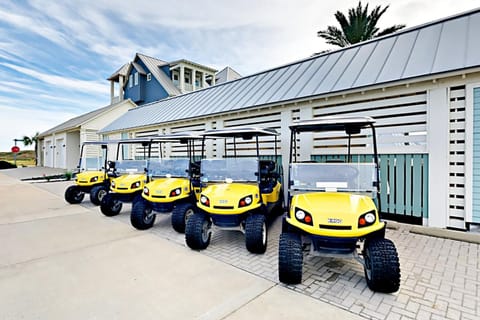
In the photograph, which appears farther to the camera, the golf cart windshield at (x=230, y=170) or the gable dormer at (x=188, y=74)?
the gable dormer at (x=188, y=74)

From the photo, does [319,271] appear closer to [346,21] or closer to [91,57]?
[346,21]

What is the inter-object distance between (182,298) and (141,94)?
18.6 metres

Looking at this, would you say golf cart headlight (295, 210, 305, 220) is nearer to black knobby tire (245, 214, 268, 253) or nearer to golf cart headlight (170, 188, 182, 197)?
black knobby tire (245, 214, 268, 253)

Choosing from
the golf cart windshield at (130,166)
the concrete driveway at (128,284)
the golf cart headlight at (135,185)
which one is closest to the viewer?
the concrete driveway at (128,284)

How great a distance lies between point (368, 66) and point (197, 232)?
15.8 ft

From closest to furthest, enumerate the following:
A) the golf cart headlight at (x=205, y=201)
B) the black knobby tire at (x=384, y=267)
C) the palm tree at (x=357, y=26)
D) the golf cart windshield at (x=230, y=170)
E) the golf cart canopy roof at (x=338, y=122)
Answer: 1. the black knobby tire at (x=384, y=267)
2. the golf cart canopy roof at (x=338, y=122)
3. the golf cart headlight at (x=205, y=201)
4. the golf cart windshield at (x=230, y=170)
5. the palm tree at (x=357, y=26)

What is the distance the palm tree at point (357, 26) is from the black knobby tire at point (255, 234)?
1304 centimetres

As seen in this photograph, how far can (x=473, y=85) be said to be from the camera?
4.09 meters

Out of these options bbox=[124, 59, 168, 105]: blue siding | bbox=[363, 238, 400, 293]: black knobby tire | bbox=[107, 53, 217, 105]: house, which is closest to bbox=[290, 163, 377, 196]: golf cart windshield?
bbox=[363, 238, 400, 293]: black knobby tire

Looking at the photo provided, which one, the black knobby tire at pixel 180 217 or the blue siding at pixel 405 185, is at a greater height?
the blue siding at pixel 405 185

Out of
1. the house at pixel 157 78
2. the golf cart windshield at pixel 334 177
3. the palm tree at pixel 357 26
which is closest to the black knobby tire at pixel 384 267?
the golf cart windshield at pixel 334 177

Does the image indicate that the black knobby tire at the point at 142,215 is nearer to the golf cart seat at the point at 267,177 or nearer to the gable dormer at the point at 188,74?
the golf cart seat at the point at 267,177

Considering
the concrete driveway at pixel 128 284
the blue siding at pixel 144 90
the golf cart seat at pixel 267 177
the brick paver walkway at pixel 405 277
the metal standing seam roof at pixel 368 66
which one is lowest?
the concrete driveway at pixel 128 284

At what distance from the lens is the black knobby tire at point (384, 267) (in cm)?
235
